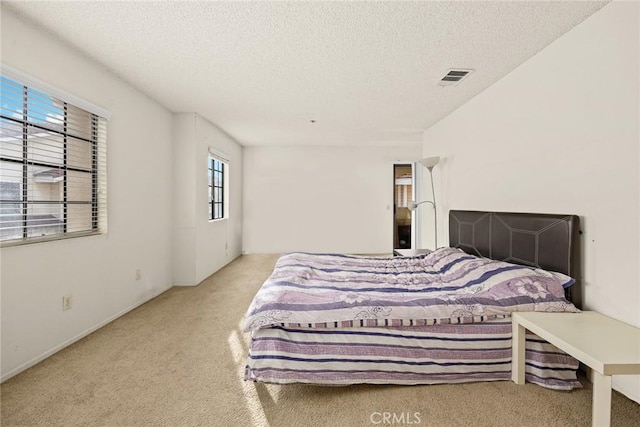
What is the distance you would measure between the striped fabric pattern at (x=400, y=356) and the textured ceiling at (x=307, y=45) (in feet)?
6.41

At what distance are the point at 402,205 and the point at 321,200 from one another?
184 cm

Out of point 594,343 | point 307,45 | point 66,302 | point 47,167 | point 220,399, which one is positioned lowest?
point 220,399

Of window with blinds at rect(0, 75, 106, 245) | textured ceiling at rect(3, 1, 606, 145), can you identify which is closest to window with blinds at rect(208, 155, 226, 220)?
textured ceiling at rect(3, 1, 606, 145)

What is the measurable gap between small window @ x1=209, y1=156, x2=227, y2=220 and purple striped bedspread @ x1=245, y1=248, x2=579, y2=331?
116 inches

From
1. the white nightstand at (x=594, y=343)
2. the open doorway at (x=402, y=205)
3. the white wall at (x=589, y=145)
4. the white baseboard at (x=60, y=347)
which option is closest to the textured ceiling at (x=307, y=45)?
the white wall at (x=589, y=145)

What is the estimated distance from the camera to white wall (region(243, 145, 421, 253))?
256 inches

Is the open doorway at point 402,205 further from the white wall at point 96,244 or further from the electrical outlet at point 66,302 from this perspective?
the electrical outlet at point 66,302

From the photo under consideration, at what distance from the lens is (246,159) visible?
6480mm

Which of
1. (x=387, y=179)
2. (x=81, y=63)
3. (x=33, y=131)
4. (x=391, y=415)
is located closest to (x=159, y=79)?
(x=81, y=63)

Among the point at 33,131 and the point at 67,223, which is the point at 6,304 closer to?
the point at 67,223

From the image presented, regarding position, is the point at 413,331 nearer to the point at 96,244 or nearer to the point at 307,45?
the point at 307,45

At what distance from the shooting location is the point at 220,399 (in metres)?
1.73

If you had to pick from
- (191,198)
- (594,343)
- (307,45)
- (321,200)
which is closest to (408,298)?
(594,343)

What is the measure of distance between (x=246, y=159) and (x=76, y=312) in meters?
4.51
